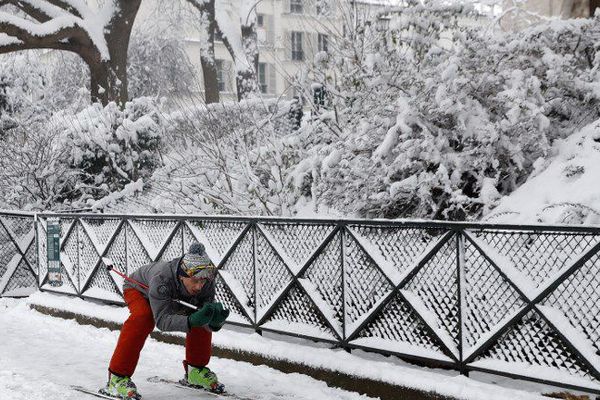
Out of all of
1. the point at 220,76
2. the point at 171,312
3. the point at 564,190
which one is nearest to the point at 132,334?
the point at 171,312

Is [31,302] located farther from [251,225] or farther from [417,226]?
[417,226]

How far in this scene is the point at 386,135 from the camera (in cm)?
862

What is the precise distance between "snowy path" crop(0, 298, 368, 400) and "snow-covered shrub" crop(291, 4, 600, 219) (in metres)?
2.52

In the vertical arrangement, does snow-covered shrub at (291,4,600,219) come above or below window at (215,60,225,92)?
above

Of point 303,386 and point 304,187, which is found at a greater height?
point 304,187

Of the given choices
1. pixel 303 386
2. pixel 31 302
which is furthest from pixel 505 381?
pixel 31 302

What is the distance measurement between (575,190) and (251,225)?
2903 mm

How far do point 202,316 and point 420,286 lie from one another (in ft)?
5.41

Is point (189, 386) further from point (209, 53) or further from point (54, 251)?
point (209, 53)

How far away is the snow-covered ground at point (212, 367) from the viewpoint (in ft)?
19.1

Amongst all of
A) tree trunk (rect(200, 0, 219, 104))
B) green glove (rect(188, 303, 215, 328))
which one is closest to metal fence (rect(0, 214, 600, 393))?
green glove (rect(188, 303, 215, 328))

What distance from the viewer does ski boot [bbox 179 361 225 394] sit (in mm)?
6523

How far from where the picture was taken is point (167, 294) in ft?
19.9

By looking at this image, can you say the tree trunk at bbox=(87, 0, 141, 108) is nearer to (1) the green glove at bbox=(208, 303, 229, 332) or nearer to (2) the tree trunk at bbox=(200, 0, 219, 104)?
(2) the tree trunk at bbox=(200, 0, 219, 104)
